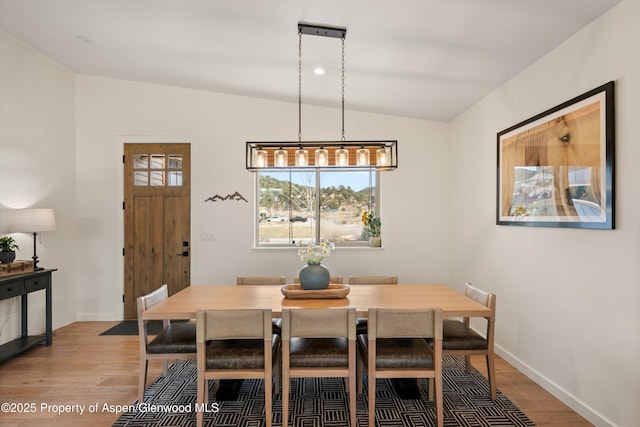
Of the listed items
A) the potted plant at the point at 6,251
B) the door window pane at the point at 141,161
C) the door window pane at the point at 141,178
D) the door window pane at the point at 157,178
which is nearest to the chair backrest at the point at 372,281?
the door window pane at the point at 157,178

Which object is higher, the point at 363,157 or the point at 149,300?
the point at 363,157

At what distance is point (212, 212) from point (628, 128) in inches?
162

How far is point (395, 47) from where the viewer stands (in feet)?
9.25

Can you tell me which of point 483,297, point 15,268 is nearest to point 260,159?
point 483,297

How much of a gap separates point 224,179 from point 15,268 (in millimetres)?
2301

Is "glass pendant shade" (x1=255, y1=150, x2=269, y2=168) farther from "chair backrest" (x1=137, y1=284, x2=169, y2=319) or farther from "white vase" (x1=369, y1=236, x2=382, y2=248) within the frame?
"white vase" (x1=369, y1=236, x2=382, y2=248)

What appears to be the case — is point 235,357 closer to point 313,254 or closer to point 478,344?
point 313,254

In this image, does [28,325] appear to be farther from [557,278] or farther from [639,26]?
[639,26]

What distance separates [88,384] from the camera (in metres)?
2.88

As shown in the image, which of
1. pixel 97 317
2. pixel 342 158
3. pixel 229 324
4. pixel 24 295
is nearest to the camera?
pixel 229 324

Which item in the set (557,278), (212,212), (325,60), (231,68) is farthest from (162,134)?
(557,278)

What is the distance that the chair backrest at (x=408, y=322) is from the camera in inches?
86.5

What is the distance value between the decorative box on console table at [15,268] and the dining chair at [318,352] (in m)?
2.94

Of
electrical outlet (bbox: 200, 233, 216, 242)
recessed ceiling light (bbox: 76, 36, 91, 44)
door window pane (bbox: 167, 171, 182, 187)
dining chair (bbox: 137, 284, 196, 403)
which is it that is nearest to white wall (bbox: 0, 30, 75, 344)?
recessed ceiling light (bbox: 76, 36, 91, 44)
